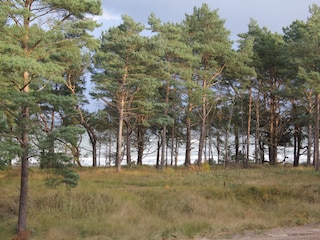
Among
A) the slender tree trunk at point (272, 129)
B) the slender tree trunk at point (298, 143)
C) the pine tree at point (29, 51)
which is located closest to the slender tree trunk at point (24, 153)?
the pine tree at point (29, 51)

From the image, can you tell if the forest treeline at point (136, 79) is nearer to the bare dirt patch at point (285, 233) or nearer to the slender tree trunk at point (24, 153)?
the slender tree trunk at point (24, 153)

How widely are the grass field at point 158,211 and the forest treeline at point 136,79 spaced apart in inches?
75.8

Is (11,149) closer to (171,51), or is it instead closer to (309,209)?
(309,209)

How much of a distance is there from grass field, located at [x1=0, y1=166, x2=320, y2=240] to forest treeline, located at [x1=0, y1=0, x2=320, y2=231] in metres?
1.92

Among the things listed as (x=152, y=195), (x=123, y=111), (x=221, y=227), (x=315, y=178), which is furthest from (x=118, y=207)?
(x=123, y=111)

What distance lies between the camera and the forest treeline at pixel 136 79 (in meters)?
11.6

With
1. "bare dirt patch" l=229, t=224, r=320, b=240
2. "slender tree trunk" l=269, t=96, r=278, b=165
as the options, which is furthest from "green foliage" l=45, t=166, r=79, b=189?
"slender tree trunk" l=269, t=96, r=278, b=165

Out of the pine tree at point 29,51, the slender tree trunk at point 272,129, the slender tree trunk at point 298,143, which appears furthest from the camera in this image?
Answer: the slender tree trunk at point 298,143

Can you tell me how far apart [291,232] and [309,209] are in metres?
4.65

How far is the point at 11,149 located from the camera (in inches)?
414

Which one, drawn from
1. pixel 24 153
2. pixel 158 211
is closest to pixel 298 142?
pixel 158 211

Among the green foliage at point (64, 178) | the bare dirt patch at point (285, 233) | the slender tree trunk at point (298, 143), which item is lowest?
the bare dirt patch at point (285, 233)

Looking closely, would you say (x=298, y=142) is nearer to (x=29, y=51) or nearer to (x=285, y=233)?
(x=285, y=233)

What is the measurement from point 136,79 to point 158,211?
14869mm
